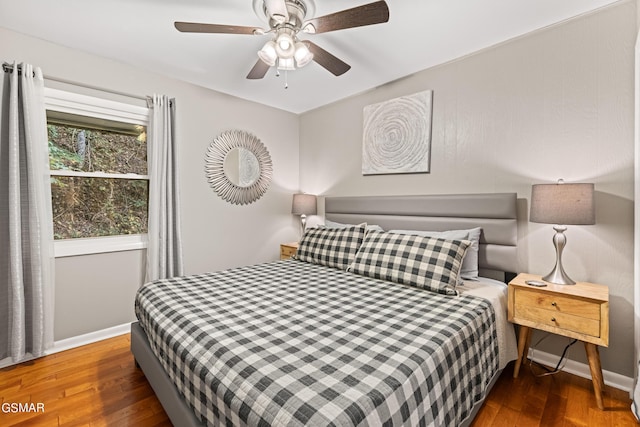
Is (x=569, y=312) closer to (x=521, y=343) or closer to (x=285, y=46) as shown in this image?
(x=521, y=343)

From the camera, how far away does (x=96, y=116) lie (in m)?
2.67

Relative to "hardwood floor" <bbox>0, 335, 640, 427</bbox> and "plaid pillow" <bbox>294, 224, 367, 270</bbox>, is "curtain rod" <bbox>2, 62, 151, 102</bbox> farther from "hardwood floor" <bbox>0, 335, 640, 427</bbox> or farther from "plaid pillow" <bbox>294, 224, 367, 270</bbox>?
"hardwood floor" <bbox>0, 335, 640, 427</bbox>

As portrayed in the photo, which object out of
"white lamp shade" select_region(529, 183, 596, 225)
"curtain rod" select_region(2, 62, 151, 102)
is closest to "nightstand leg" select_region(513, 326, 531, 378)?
"white lamp shade" select_region(529, 183, 596, 225)

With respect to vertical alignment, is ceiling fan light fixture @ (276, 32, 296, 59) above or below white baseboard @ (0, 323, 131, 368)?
above

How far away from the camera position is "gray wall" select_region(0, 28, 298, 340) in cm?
248

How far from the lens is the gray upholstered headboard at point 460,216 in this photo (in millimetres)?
2281

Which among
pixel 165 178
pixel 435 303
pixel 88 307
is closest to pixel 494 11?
pixel 435 303

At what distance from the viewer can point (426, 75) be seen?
2.82 m

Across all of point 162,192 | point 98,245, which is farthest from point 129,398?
point 162,192

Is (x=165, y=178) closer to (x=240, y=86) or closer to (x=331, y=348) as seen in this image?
(x=240, y=86)

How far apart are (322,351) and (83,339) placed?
249cm

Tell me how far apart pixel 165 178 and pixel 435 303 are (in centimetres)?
261

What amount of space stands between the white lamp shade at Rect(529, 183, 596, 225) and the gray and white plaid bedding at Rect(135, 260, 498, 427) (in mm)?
673

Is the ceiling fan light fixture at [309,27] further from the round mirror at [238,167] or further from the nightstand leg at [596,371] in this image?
the nightstand leg at [596,371]
